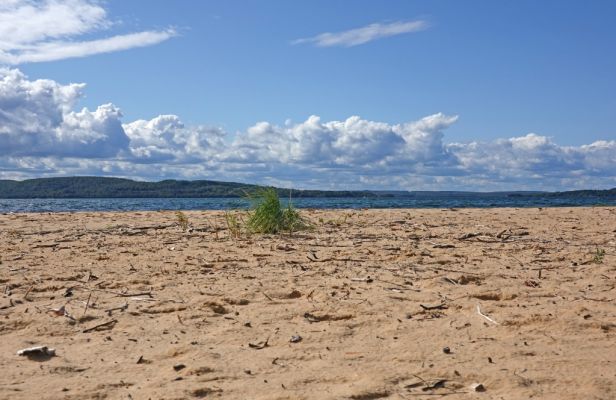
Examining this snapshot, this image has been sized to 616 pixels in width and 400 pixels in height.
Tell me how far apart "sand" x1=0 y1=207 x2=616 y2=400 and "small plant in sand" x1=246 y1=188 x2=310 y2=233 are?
1985 mm

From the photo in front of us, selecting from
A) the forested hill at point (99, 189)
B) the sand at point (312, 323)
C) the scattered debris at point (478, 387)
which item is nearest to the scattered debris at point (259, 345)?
the sand at point (312, 323)

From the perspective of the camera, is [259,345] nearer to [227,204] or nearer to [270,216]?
[270,216]

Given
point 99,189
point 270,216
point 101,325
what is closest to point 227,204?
point 270,216

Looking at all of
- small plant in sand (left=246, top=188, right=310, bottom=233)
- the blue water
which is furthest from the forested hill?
small plant in sand (left=246, top=188, right=310, bottom=233)

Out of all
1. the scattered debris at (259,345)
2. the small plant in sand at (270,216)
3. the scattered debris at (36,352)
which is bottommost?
the scattered debris at (36,352)

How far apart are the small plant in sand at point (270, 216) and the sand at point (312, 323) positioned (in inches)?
78.2

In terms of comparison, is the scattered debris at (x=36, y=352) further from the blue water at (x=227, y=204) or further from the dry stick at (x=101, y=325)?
the blue water at (x=227, y=204)

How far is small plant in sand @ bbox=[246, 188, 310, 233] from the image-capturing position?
9602mm

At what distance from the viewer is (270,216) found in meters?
9.62

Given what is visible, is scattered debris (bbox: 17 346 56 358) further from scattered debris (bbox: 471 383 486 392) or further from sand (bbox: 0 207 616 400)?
scattered debris (bbox: 471 383 486 392)

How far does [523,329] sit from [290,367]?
171 cm

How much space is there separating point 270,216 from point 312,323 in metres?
5.48

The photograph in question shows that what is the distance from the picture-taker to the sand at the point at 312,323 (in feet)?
10.3

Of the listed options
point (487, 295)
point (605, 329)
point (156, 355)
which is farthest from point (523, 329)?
point (156, 355)
